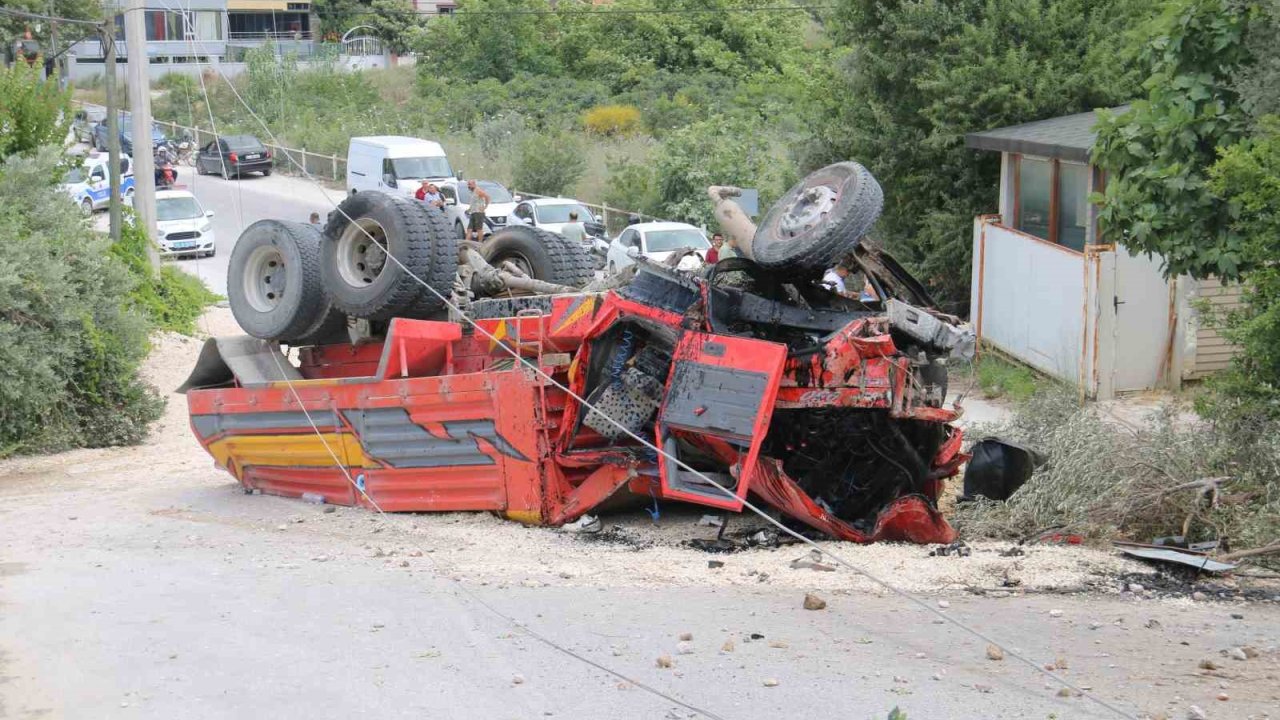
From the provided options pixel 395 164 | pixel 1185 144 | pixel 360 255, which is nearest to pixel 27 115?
pixel 360 255

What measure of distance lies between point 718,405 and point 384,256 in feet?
9.80

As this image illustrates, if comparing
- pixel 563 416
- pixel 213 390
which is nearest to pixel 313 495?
pixel 213 390

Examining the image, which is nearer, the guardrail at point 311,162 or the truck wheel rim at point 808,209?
the truck wheel rim at point 808,209

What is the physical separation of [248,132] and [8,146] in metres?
34.7

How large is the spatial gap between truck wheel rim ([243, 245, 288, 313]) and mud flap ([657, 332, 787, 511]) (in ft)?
12.5

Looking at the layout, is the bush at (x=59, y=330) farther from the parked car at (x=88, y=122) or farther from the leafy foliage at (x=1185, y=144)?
the parked car at (x=88, y=122)

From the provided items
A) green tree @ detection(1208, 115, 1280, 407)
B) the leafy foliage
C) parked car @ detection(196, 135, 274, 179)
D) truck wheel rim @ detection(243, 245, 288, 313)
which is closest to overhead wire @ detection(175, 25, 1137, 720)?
truck wheel rim @ detection(243, 245, 288, 313)

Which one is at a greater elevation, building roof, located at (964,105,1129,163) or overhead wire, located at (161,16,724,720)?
building roof, located at (964,105,1129,163)

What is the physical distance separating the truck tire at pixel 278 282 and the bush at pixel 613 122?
34244 mm

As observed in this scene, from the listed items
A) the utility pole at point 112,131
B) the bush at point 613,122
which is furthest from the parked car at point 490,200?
the bush at point 613,122

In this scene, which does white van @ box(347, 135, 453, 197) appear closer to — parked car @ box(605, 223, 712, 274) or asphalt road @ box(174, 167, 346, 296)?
asphalt road @ box(174, 167, 346, 296)

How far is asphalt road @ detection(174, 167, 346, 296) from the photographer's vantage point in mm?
29453

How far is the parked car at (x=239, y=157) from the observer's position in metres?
40.6

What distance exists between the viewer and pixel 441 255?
32.1 feet
